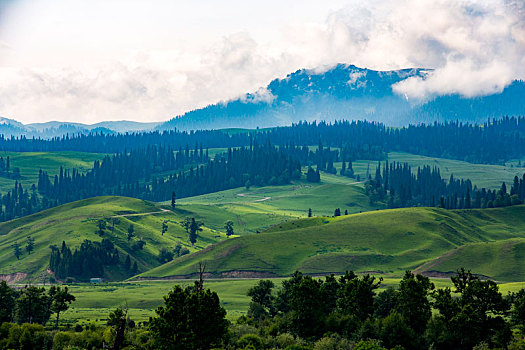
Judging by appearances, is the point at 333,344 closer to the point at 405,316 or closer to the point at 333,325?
the point at 333,325

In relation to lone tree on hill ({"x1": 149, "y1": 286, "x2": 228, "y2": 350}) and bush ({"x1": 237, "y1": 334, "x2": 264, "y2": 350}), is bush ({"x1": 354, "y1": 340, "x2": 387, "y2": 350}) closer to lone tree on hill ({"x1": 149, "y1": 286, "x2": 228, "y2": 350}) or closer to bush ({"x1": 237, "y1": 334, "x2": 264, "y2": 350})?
bush ({"x1": 237, "y1": 334, "x2": 264, "y2": 350})

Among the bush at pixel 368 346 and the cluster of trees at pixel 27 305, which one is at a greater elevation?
the bush at pixel 368 346

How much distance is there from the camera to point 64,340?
377ft

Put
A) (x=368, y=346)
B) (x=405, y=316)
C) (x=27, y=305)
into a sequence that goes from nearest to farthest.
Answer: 1. (x=368, y=346)
2. (x=405, y=316)
3. (x=27, y=305)

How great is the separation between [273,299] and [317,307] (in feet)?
101

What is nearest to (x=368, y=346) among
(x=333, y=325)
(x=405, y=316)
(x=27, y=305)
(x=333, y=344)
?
(x=333, y=344)

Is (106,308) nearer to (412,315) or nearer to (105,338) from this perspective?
(105,338)

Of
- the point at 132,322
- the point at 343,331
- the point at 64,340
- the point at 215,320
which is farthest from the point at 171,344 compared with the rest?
the point at 132,322

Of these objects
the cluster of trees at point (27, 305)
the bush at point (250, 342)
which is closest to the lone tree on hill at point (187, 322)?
the bush at point (250, 342)

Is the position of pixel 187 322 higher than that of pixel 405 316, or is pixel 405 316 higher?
pixel 187 322

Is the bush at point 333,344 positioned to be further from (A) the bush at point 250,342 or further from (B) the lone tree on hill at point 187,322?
(B) the lone tree on hill at point 187,322

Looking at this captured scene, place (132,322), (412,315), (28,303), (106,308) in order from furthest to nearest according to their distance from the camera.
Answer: (106,308) < (132,322) < (28,303) < (412,315)

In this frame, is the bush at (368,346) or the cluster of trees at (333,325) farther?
the cluster of trees at (333,325)

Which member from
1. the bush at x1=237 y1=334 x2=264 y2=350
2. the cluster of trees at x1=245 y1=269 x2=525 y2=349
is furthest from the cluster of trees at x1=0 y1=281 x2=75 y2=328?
the bush at x1=237 y1=334 x2=264 y2=350
